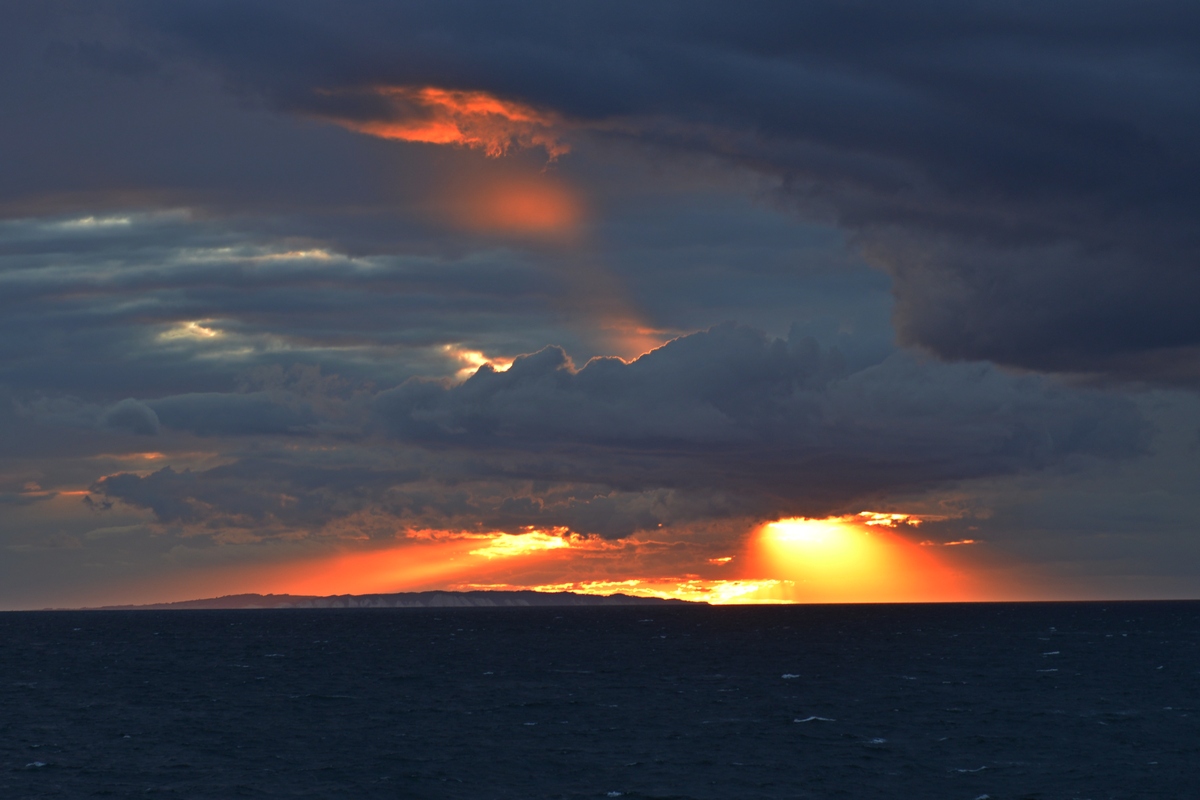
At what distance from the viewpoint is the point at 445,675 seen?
143750 millimetres

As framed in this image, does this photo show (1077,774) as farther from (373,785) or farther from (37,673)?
(37,673)

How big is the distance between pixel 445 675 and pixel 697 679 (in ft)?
97.3

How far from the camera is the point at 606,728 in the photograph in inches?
3841

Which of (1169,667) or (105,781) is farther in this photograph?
(1169,667)

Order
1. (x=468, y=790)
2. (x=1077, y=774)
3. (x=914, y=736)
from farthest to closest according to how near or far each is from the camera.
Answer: (x=914, y=736), (x=1077, y=774), (x=468, y=790)

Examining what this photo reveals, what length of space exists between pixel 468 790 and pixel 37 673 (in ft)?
338

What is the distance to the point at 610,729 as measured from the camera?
9706cm

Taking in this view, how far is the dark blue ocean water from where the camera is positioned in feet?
249

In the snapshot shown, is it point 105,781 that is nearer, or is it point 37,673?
point 105,781

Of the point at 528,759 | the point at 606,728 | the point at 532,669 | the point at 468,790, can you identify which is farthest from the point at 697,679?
the point at 468,790

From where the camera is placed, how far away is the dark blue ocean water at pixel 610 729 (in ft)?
249

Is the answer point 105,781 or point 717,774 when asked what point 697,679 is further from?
point 105,781

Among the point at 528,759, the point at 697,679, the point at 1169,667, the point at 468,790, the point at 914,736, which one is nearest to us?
the point at 468,790

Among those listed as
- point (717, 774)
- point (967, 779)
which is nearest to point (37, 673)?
point (717, 774)
